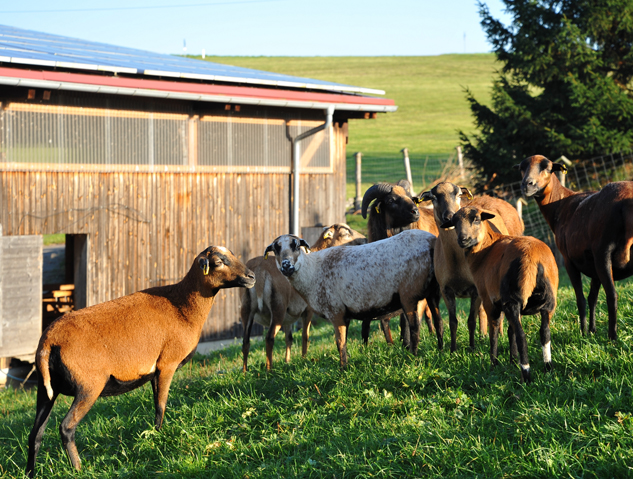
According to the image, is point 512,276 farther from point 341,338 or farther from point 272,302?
point 272,302

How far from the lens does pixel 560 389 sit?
5.30 m

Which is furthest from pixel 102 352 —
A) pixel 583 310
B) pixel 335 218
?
pixel 335 218

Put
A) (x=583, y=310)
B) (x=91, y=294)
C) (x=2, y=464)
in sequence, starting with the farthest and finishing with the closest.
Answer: (x=91, y=294) < (x=583, y=310) < (x=2, y=464)

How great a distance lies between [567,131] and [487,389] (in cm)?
1571

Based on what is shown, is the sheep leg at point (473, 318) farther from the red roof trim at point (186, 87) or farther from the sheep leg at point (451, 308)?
the red roof trim at point (186, 87)

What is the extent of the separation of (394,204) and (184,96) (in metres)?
5.60

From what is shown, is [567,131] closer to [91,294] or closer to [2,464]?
[91,294]

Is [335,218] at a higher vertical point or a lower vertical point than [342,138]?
lower

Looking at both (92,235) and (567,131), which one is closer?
(92,235)

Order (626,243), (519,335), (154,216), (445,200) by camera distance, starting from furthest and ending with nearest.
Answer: (154,216), (445,200), (626,243), (519,335)

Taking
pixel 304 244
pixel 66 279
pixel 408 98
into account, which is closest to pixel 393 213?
pixel 304 244

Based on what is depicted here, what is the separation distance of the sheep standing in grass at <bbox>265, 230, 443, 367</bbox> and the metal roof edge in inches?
238

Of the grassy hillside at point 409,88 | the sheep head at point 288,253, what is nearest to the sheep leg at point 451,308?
the sheep head at point 288,253

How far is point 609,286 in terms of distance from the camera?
20.3 ft
